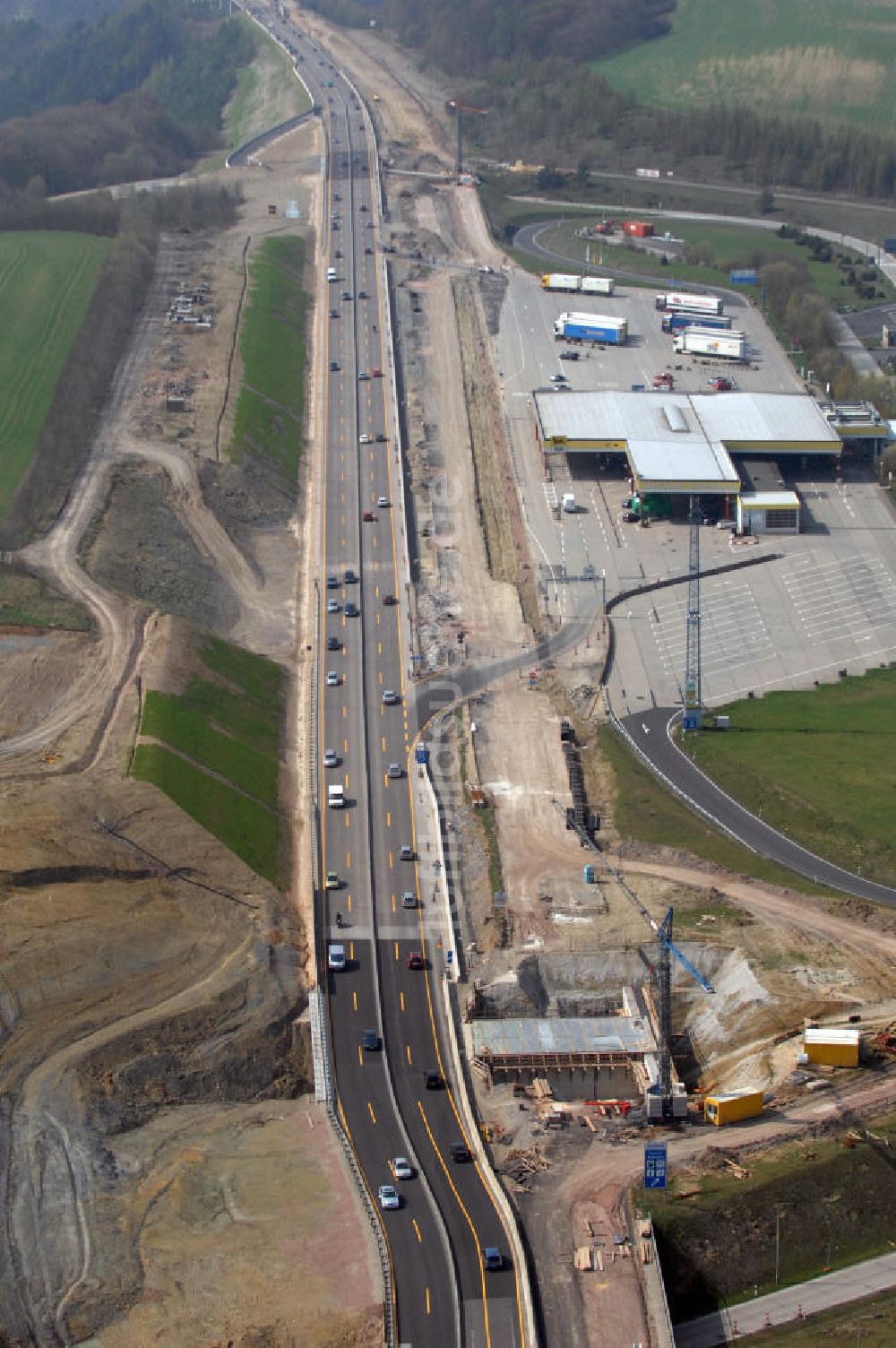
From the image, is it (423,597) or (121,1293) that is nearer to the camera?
(121,1293)

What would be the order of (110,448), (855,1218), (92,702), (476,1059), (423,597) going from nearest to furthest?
1. (855,1218)
2. (476,1059)
3. (92,702)
4. (423,597)
5. (110,448)

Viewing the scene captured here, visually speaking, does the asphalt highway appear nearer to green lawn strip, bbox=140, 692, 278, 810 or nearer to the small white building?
green lawn strip, bbox=140, 692, 278, 810

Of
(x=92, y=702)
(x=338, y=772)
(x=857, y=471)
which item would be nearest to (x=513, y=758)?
(x=338, y=772)

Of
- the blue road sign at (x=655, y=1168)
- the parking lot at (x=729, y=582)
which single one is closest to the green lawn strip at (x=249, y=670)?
the parking lot at (x=729, y=582)

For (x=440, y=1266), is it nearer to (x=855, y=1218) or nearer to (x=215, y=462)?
(x=855, y=1218)

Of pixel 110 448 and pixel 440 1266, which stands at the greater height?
pixel 110 448

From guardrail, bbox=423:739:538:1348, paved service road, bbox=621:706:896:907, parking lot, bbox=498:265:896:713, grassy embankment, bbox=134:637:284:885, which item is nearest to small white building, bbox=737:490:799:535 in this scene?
parking lot, bbox=498:265:896:713
